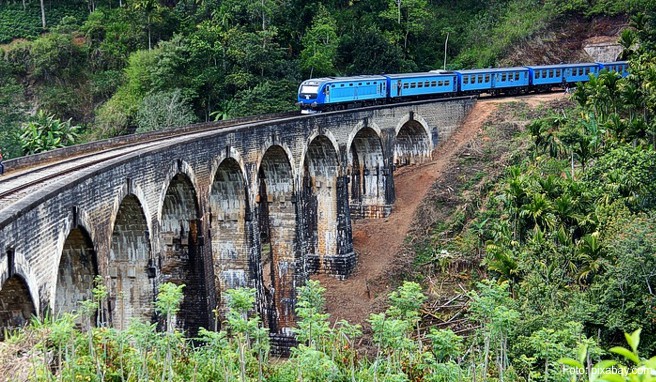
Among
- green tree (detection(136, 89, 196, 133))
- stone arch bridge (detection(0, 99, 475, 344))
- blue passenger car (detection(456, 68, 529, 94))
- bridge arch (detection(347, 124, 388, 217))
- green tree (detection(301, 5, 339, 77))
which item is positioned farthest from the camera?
green tree (detection(301, 5, 339, 77))

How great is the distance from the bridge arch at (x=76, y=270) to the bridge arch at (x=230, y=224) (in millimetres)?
9432

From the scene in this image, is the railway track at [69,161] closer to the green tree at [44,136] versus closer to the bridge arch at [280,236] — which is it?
the bridge arch at [280,236]

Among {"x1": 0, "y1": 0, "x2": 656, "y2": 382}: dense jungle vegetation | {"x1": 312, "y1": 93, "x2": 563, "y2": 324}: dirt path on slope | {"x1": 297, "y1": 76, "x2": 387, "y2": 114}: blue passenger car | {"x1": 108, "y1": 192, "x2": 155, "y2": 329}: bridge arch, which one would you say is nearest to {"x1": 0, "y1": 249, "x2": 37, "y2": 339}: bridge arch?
{"x1": 0, "y1": 0, "x2": 656, "y2": 382}: dense jungle vegetation

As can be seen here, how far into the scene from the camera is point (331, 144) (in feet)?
119

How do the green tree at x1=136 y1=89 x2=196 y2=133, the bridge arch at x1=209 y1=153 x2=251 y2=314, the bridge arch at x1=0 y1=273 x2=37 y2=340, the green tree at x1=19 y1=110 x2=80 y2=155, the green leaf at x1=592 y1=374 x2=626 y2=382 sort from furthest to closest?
the green tree at x1=136 y1=89 x2=196 y2=133, the green tree at x1=19 y1=110 x2=80 y2=155, the bridge arch at x1=209 y1=153 x2=251 y2=314, the bridge arch at x1=0 y1=273 x2=37 y2=340, the green leaf at x1=592 y1=374 x2=626 y2=382

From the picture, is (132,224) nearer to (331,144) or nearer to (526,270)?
(526,270)

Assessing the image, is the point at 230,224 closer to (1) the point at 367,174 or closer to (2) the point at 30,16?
(1) the point at 367,174

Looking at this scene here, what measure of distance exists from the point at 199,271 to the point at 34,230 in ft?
35.0

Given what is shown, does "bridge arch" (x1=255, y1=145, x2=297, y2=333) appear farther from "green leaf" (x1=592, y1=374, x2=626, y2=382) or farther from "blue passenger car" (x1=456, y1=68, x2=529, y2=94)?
"green leaf" (x1=592, y1=374, x2=626, y2=382)

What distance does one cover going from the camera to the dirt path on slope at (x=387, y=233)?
115ft

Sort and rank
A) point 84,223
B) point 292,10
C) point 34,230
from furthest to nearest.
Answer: point 292,10 → point 84,223 → point 34,230

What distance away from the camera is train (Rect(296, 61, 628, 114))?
38531mm

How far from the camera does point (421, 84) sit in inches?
1770

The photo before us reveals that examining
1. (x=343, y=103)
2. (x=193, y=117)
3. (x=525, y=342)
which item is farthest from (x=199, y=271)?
(x=193, y=117)
